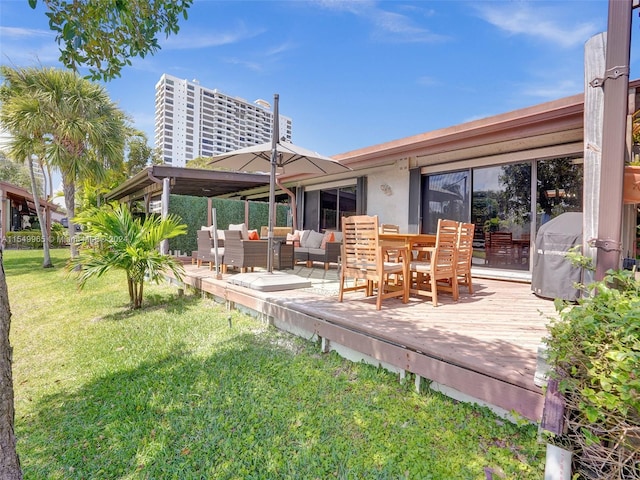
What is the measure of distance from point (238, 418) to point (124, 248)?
11.5ft

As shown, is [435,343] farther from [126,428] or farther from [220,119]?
[220,119]


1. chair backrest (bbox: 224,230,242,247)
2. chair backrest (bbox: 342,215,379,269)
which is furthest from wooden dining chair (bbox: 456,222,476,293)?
chair backrest (bbox: 224,230,242,247)

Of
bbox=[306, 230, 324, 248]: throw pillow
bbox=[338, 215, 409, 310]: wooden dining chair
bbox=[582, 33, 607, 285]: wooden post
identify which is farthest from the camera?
bbox=[306, 230, 324, 248]: throw pillow

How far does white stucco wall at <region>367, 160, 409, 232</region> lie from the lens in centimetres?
730

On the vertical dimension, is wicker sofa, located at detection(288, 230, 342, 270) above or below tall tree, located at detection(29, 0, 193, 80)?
below

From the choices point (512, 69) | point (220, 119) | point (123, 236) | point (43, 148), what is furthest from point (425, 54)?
point (220, 119)

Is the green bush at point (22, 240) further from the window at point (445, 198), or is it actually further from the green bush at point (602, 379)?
the green bush at point (602, 379)

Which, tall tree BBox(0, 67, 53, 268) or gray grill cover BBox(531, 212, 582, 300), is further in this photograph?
tall tree BBox(0, 67, 53, 268)

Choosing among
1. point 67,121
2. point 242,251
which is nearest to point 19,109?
point 67,121

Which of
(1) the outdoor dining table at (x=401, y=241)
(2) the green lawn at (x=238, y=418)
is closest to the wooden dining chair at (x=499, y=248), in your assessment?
(1) the outdoor dining table at (x=401, y=241)

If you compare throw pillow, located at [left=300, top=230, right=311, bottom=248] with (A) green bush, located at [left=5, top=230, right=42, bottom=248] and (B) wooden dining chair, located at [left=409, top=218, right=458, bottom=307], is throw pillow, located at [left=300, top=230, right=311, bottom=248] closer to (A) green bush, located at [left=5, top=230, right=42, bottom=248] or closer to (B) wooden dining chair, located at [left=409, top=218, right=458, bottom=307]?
(B) wooden dining chair, located at [left=409, top=218, right=458, bottom=307]

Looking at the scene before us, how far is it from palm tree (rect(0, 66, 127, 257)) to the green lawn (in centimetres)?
722

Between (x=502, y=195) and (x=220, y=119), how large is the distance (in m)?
74.8

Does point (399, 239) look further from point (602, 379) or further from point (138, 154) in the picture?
point (138, 154)
